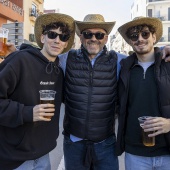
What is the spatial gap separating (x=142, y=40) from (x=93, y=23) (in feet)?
2.31

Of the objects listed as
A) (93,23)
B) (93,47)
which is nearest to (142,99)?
(93,47)

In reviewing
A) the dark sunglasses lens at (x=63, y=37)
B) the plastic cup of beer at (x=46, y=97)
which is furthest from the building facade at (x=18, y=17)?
the plastic cup of beer at (x=46, y=97)

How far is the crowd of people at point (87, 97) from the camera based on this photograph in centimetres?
256

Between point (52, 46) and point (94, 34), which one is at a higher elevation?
point (94, 34)

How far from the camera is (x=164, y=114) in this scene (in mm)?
2703

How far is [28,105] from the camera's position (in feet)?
8.50

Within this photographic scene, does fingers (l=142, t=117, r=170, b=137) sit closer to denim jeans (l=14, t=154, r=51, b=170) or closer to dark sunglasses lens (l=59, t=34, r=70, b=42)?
denim jeans (l=14, t=154, r=51, b=170)

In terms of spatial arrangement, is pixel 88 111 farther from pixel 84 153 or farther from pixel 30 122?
pixel 30 122

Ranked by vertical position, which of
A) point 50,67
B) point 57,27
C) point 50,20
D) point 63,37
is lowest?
point 50,67

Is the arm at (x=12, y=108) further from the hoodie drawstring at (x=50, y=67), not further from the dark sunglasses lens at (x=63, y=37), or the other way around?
the dark sunglasses lens at (x=63, y=37)

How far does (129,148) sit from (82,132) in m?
0.60

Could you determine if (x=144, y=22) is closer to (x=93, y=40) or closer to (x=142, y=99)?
(x=93, y=40)

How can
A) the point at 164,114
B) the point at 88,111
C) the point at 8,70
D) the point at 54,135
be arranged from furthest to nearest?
the point at 88,111 < the point at 54,135 < the point at 164,114 < the point at 8,70

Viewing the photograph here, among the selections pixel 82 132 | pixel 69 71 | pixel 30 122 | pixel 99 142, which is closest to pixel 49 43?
pixel 69 71
